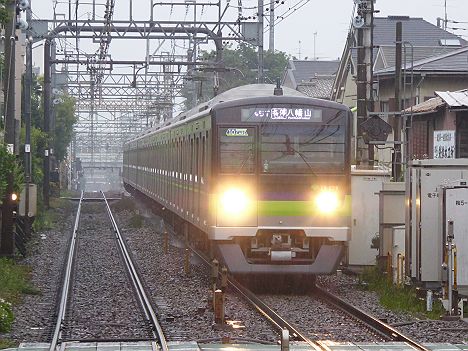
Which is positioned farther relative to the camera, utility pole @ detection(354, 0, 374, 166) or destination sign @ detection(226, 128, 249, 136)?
utility pole @ detection(354, 0, 374, 166)

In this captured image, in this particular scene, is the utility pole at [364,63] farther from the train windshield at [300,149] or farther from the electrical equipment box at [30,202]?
the electrical equipment box at [30,202]

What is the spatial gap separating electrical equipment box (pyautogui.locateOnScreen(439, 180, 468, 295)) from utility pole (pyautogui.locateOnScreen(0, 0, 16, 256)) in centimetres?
815

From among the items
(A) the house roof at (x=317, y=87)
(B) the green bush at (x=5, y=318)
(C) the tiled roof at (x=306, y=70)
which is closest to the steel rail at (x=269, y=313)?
(B) the green bush at (x=5, y=318)

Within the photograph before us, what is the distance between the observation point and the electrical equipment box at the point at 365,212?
59.1 ft

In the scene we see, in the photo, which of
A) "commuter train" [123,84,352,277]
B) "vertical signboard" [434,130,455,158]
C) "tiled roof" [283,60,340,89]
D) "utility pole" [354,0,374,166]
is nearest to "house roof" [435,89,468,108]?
"vertical signboard" [434,130,455,158]

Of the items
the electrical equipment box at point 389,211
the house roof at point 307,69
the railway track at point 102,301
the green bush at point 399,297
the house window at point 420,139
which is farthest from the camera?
the house roof at point 307,69

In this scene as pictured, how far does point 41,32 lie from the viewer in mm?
30094

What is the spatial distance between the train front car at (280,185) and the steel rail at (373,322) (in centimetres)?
83

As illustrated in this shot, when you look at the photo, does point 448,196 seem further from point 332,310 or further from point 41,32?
point 41,32

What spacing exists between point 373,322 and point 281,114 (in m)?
3.95

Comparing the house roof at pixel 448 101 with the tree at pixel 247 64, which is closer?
the house roof at pixel 448 101

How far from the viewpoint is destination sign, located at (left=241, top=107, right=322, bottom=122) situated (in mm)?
15430

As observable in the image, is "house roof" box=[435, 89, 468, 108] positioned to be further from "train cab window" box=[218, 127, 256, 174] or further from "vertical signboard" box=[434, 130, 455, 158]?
"train cab window" box=[218, 127, 256, 174]

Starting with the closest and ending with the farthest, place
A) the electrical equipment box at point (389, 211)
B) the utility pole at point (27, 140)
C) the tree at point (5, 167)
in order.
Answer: the electrical equipment box at point (389, 211) → the tree at point (5, 167) → the utility pole at point (27, 140)
